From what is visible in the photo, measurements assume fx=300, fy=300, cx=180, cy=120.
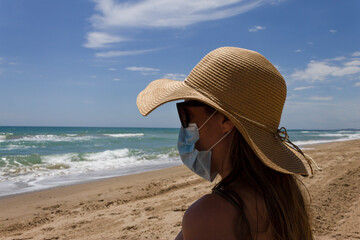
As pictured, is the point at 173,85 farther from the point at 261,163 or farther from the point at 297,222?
the point at 297,222

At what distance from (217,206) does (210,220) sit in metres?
0.05

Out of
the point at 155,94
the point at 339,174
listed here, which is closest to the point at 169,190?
the point at 339,174

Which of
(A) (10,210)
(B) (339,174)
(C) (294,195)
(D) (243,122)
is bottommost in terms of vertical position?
(A) (10,210)

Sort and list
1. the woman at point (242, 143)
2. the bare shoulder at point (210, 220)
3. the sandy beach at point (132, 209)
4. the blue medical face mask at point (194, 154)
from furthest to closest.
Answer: the sandy beach at point (132, 209) < the blue medical face mask at point (194, 154) < the woman at point (242, 143) < the bare shoulder at point (210, 220)

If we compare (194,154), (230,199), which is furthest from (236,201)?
(194,154)

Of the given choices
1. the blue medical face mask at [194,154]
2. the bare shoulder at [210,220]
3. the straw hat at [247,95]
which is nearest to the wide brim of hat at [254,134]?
the straw hat at [247,95]

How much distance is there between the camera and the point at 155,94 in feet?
4.68

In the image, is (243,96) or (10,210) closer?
(243,96)

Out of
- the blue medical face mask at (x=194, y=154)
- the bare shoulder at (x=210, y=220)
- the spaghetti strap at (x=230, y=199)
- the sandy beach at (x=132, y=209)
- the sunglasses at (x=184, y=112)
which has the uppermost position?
the sunglasses at (x=184, y=112)

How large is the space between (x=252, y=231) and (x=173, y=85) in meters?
0.72

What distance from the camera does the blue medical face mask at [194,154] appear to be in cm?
133

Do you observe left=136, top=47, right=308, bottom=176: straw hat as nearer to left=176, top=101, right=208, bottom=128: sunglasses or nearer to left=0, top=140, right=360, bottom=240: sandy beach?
left=176, top=101, right=208, bottom=128: sunglasses

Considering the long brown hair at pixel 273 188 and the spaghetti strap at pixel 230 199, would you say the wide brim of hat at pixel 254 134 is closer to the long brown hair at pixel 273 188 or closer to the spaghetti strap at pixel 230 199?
the long brown hair at pixel 273 188

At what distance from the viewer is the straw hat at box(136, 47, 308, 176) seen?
1171 mm
